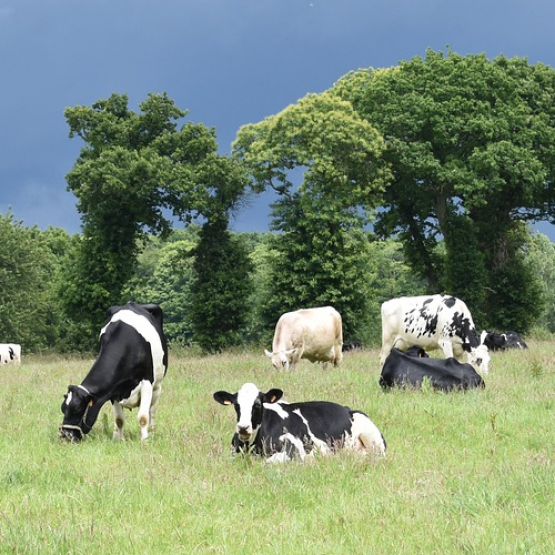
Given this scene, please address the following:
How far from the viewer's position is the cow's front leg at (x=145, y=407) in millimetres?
9427

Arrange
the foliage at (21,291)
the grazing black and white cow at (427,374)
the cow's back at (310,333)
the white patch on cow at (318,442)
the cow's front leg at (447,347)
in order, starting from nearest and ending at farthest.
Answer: the white patch on cow at (318,442) → the grazing black and white cow at (427,374) → the cow's front leg at (447,347) → the cow's back at (310,333) → the foliage at (21,291)

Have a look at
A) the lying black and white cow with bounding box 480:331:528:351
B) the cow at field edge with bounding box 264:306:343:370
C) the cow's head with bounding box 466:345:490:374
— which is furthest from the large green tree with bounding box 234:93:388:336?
the cow's head with bounding box 466:345:490:374

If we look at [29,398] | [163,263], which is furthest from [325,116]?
[163,263]

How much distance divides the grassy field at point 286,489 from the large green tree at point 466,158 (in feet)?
87.4

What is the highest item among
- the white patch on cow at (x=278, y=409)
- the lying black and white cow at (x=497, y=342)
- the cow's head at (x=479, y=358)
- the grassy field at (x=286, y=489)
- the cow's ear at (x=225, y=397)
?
the lying black and white cow at (x=497, y=342)

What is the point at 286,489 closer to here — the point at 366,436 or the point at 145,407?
the point at 366,436

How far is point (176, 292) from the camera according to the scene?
69.2 meters

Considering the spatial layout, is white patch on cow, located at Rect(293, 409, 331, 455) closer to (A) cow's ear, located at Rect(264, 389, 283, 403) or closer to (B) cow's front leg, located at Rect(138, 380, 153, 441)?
(A) cow's ear, located at Rect(264, 389, 283, 403)

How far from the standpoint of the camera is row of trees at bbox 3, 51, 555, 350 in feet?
118

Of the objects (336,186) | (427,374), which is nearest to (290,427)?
(427,374)

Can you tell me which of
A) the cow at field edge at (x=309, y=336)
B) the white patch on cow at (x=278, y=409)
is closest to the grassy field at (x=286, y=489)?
the white patch on cow at (x=278, y=409)

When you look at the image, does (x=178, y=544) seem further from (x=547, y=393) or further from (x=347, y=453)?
(x=547, y=393)

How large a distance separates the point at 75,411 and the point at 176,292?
6051cm

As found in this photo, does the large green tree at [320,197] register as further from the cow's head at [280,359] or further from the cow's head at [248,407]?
the cow's head at [248,407]
